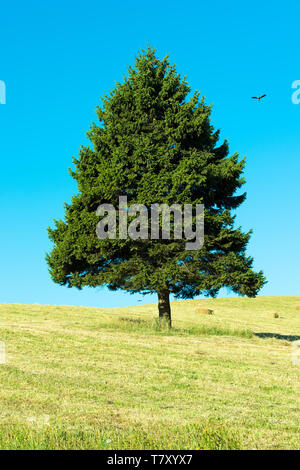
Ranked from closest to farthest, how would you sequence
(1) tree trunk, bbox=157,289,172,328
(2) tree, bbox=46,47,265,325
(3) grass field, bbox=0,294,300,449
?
(3) grass field, bbox=0,294,300,449 < (2) tree, bbox=46,47,265,325 < (1) tree trunk, bbox=157,289,172,328

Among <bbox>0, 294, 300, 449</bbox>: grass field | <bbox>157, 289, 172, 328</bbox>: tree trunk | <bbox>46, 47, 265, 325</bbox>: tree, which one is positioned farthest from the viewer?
<bbox>157, 289, 172, 328</bbox>: tree trunk

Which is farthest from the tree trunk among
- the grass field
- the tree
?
the grass field

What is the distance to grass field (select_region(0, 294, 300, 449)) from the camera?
22.4 feet

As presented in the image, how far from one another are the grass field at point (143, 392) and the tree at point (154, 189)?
376 cm

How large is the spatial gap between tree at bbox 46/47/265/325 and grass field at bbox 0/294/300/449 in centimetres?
376

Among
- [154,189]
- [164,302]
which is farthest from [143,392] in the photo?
[164,302]

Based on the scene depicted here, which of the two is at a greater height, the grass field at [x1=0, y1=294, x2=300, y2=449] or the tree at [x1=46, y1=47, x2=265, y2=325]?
the tree at [x1=46, y1=47, x2=265, y2=325]

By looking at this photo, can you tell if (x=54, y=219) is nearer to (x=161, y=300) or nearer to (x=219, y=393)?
(x=161, y=300)

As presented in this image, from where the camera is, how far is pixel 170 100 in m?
25.1

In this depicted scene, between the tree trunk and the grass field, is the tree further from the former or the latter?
the grass field

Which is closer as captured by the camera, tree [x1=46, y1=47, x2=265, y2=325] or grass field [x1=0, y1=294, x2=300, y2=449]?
grass field [x1=0, y1=294, x2=300, y2=449]

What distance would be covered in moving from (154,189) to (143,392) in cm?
1358
